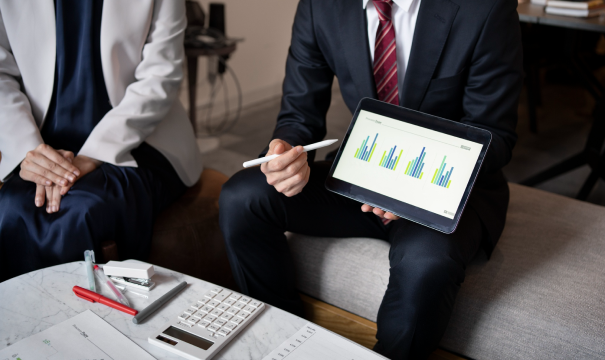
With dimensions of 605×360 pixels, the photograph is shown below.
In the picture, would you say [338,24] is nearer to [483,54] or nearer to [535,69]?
[483,54]

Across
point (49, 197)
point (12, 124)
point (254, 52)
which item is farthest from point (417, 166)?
point (254, 52)

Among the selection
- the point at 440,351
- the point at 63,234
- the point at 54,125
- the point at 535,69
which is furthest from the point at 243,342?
the point at 535,69

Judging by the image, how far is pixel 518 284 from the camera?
1072 mm

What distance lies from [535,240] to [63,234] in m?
1.16

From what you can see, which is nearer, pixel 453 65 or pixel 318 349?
pixel 318 349

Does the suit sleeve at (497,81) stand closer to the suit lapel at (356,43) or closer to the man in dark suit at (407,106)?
the man in dark suit at (407,106)

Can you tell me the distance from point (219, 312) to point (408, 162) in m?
0.48

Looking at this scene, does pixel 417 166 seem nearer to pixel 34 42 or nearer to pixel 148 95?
pixel 148 95

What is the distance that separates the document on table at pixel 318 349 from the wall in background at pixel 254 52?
254cm

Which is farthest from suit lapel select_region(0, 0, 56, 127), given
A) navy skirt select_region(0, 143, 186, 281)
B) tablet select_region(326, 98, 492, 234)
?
tablet select_region(326, 98, 492, 234)

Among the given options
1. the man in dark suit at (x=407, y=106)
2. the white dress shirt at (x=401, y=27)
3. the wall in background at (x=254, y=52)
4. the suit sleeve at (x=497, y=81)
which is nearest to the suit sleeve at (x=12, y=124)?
the man in dark suit at (x=407, y=106)

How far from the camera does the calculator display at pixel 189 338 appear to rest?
76 cm

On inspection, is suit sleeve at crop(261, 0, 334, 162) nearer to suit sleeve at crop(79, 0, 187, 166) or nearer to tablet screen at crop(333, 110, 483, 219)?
tablet screen at crop(333, 110, 483, 219)

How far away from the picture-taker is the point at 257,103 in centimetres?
372
